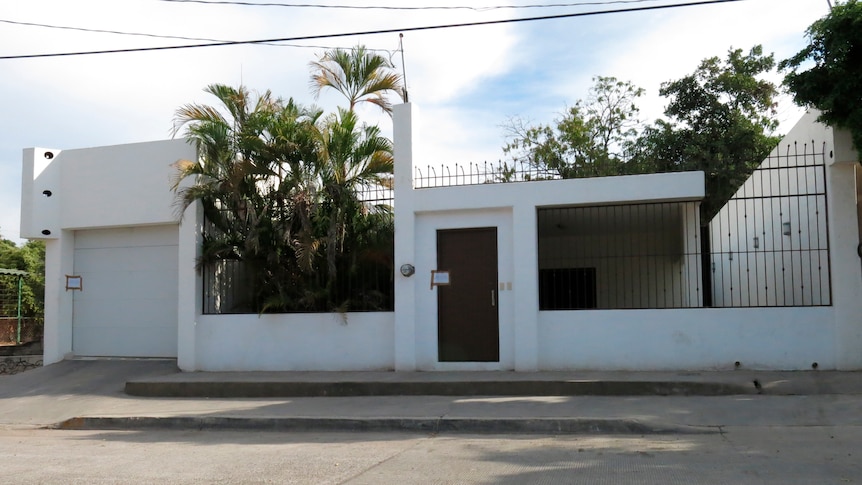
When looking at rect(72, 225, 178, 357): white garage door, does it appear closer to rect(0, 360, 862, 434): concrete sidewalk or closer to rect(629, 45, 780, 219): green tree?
rect(0, 360, 862, 434): concrete sidewalk

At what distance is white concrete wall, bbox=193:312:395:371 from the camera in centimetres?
1270

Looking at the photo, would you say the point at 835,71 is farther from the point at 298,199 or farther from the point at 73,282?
the point at 73,282

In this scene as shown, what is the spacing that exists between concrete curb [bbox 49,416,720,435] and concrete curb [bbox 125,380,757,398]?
Result: 5.29 feet

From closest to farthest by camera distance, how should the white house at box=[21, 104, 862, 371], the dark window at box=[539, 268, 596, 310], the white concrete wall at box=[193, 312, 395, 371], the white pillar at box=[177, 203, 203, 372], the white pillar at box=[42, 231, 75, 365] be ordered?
the white house at box=[21, 104, 862, 371]
the white concrete wall at box=[193, 312, 395, 371]
the white pillar at box=[177, 203, 203, 372]
the white pillar at box=[42, 231, 75, 365]
the dark window at box=[539, 268, 596, 310]

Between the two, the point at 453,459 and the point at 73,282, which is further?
the point at 73,282

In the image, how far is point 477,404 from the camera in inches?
396

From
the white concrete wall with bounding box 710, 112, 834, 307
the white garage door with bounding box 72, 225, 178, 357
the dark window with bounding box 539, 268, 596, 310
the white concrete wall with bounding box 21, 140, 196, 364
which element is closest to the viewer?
the white concrete wall with bounding box 710, 112, 834, 307

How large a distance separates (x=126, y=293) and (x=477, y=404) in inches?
337

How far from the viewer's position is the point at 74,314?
49.5 feet

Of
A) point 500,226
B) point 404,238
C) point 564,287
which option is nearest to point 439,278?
point 404,238

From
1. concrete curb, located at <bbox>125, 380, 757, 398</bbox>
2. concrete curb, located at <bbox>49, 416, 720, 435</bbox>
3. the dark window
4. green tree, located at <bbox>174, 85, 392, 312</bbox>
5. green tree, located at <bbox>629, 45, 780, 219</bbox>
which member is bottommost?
concrete curb, located at <bbox>49, 416, 720, 435</bbox>

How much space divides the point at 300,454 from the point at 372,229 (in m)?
6.02

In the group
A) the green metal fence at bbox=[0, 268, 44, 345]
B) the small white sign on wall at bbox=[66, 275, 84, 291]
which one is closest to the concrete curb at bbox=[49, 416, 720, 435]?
the small white sign on wall at bbox=[66, 275, 84, 291]

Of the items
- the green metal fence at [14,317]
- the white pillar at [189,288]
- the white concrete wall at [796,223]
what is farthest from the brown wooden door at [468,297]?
the green metal fence at [14,317]
